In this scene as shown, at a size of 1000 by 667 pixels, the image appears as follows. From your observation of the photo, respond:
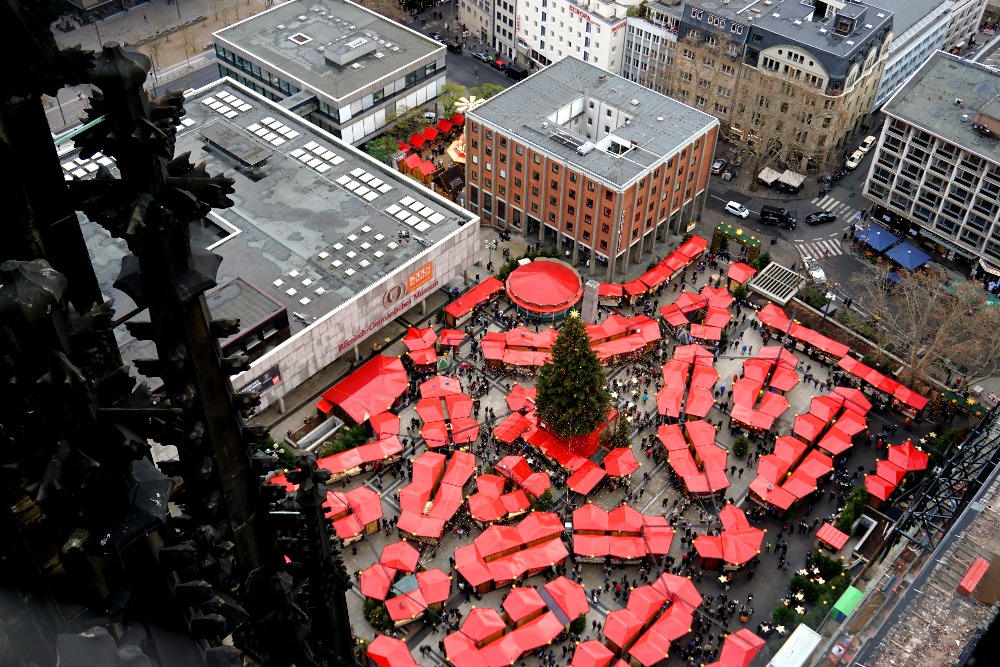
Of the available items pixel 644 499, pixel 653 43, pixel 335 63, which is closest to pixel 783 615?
pixel 644 499

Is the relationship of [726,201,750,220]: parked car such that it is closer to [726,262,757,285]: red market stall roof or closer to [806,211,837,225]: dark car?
[806,211,837,225]: dark car

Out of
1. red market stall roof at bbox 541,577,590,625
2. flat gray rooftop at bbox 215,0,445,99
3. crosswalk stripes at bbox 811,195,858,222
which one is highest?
flat gray rooftop at bbox 215,0,445,99

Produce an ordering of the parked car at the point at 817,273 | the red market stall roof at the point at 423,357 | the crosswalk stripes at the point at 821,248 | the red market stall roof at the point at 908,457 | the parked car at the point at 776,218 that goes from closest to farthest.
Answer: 1. the red market stall roof at the point at 908,457
2. the red market stall roof at the point at 423,357
3. the parked car at the point at 817,273
4. the crosswalk stripes at the point at 821,248
5. the parked car at the point at 776,218

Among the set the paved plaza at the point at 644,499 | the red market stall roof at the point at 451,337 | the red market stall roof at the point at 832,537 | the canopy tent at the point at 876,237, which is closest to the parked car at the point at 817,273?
the canopy tent at the point at 876,237

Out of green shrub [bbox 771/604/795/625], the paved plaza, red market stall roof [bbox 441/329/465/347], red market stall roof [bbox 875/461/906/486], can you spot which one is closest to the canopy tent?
the paved plaza

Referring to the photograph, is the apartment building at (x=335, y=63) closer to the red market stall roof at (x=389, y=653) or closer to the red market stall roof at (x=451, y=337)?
the red market stall roof at (x=451, y=337)

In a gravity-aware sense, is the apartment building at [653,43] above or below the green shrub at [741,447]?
above

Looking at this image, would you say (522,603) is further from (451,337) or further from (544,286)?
(544,286)
